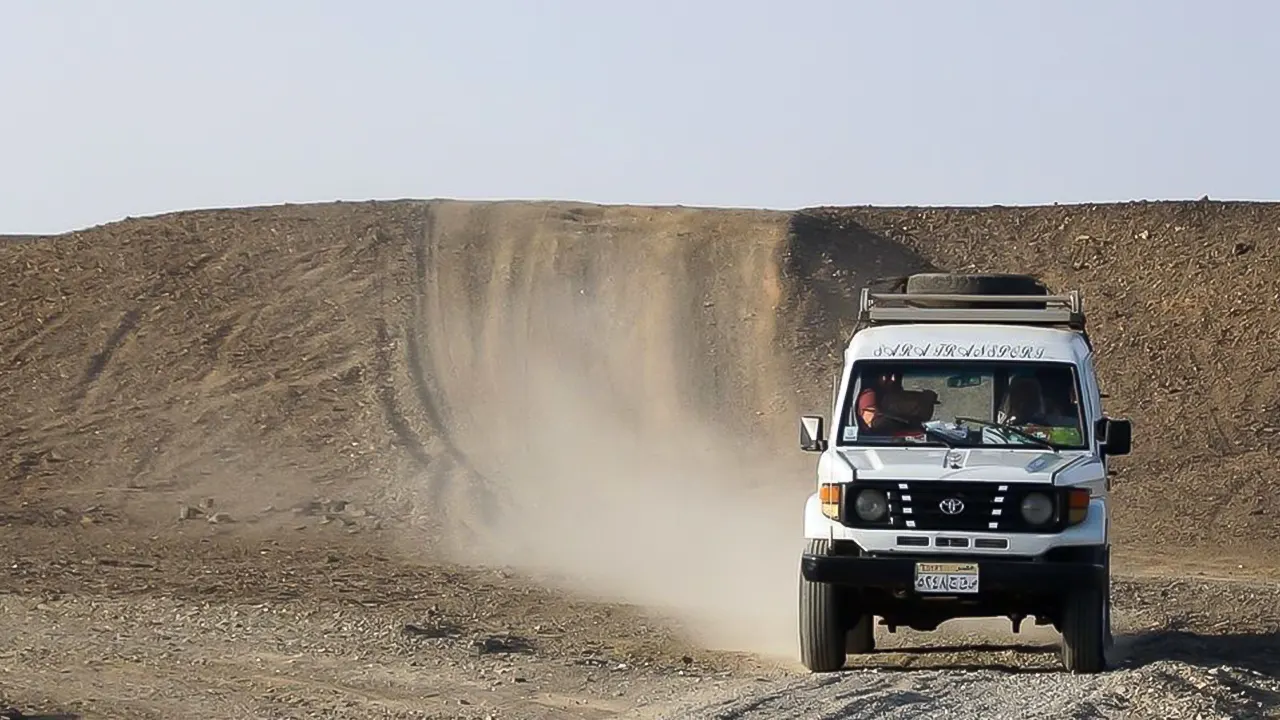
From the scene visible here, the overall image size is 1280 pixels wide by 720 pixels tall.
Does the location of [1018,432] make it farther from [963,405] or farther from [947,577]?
[947,577]

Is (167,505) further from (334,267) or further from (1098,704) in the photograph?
(1098,704)

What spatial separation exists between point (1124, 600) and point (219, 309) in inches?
929

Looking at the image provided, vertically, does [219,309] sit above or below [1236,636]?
above

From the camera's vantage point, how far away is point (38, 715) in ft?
36.3

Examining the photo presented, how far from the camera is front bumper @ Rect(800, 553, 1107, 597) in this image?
40.8ft

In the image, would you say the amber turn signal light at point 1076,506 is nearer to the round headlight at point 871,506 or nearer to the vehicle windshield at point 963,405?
the vehicle windshield at point 963,405

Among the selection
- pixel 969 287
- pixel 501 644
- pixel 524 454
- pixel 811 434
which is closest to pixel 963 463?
pixel 811 434

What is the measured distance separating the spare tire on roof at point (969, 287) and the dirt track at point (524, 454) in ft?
8.52

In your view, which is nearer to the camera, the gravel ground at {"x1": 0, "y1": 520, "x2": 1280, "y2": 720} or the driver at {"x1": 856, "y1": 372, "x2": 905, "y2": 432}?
the gravel ground at {"x1": 0, "y1": 520, "x2": 1280, "y2": 720}

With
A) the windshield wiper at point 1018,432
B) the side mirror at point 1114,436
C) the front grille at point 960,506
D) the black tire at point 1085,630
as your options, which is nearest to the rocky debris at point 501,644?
the front grille at point 960,506

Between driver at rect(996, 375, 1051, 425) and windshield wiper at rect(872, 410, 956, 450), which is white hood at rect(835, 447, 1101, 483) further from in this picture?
driver at rect(996, 375, 1051, 425)

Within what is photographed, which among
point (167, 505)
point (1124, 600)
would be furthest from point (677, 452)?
point (1124, 600)

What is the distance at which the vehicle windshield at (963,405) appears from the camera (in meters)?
13.4

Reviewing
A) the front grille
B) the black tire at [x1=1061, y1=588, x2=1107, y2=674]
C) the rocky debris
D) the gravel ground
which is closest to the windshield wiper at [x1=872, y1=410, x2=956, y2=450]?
the front grille
